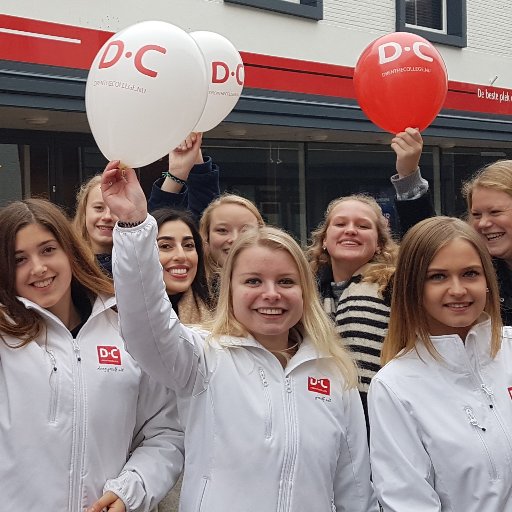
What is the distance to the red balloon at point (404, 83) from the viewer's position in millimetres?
Result: 3707

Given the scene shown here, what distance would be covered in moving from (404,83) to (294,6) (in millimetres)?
5129

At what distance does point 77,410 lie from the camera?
2.32 metres

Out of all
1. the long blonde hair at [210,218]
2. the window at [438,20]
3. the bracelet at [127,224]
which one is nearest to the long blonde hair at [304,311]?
the bracelet at [127,224]

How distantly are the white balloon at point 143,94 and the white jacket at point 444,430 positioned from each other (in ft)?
3.11

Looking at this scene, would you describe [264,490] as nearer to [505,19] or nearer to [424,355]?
[424,355]

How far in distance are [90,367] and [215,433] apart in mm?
405

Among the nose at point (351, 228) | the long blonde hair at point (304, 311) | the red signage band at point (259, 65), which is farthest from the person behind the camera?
the red signage band at point (259, 65)

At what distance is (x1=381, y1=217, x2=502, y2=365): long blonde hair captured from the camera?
2.45m

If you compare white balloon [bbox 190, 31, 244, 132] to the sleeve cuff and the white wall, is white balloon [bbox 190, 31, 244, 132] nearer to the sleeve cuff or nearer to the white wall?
the sleeve cuff

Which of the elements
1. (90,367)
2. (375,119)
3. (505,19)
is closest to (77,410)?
(90,367)

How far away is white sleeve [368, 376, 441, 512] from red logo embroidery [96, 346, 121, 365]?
75 centimetres

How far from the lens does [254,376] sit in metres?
2.37

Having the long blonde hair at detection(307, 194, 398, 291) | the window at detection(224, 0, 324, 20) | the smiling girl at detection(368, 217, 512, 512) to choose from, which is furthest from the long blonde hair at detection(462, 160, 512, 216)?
the window at detection(224, 0, 324, 20)

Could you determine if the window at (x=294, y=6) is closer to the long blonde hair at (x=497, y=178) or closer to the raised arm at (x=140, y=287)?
the long blonde hair at (x=497, y=178)
